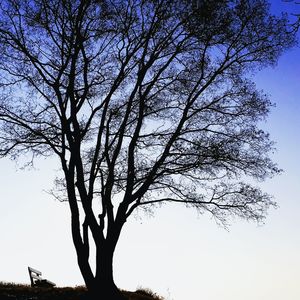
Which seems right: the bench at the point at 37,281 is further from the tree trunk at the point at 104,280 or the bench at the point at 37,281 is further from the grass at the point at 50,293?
the tree trunk at the point at 104,280

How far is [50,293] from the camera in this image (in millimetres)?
16500

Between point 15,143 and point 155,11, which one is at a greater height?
point 155,11

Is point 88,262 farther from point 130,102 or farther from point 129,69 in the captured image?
point 129,69

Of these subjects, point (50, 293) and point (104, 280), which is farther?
point (50, 293)

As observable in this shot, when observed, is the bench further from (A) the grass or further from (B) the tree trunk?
(B) the tree trunk

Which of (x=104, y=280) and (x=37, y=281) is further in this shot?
(x=37, y=281)

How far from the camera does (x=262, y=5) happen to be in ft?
53.7

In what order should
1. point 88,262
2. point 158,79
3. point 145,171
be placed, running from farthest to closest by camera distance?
point 158,79 → point 145,171 → point 88,262

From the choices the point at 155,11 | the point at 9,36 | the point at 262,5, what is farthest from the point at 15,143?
the point at 262,5

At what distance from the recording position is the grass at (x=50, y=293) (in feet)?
51.5

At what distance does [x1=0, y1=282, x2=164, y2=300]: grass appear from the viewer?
51.5 ft

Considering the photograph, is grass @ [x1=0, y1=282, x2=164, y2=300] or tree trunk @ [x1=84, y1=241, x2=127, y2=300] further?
grass @ [x1=0, y1=282, x2=164, y2=300]

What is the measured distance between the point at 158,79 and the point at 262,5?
4.98 m

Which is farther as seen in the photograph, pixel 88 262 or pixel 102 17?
pixel 102 17
